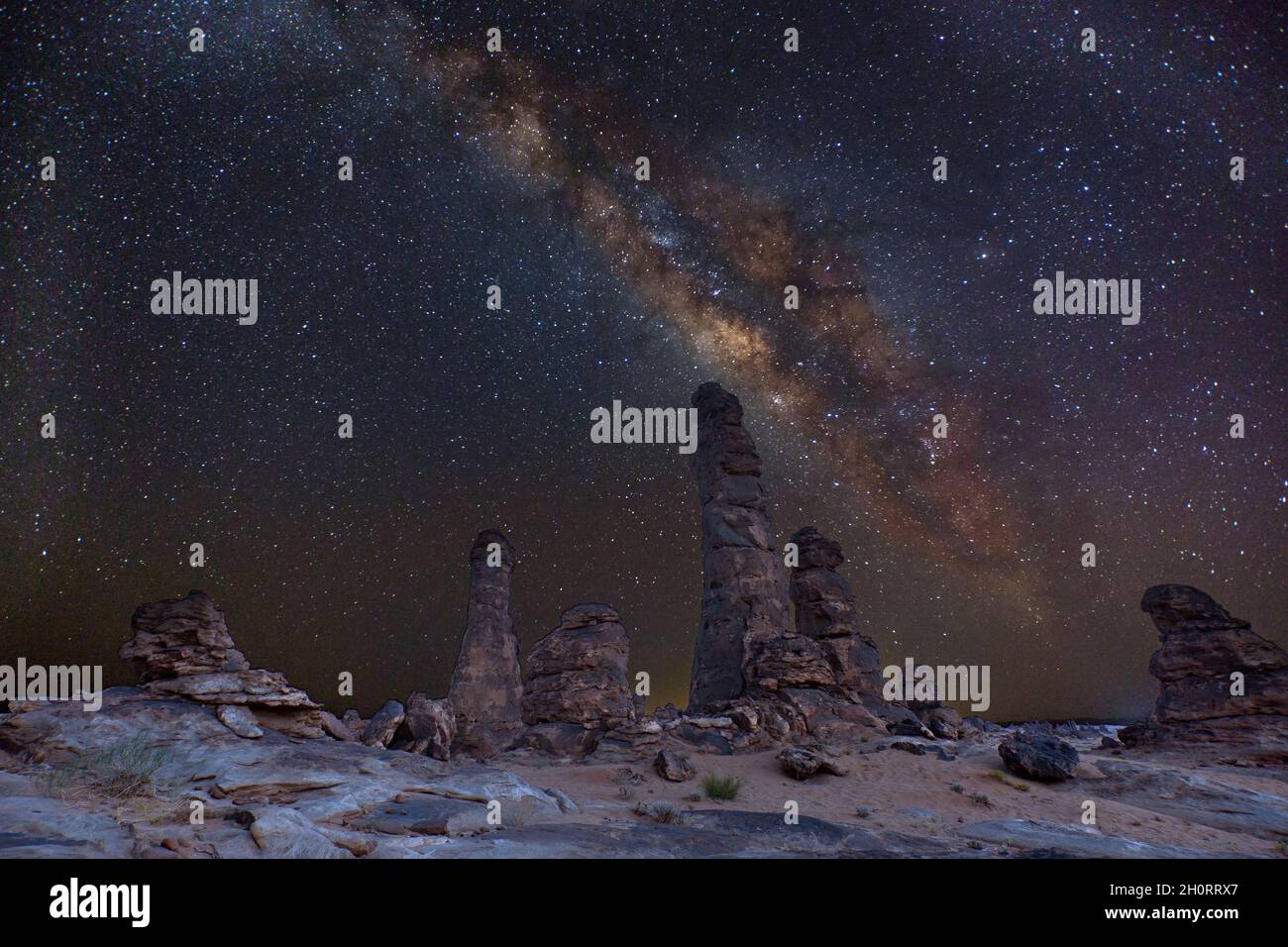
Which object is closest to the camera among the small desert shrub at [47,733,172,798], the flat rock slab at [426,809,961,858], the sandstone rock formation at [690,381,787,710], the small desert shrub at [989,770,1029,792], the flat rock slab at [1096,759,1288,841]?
the flat rock slab at [426,809,961,858]

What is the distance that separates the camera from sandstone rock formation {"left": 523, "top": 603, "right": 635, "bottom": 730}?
2128cm

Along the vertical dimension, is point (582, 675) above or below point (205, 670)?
below

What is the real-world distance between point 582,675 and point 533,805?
11.6 m

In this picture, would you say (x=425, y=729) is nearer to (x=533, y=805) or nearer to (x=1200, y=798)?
(x=533, y=805)

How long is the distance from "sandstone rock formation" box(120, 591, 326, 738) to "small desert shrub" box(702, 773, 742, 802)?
961cm

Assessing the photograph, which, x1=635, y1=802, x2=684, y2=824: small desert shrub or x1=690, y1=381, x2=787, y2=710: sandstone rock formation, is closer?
x1=635, y1=802, x2=684, y2=824: small desert shrub

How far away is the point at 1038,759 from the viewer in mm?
17203

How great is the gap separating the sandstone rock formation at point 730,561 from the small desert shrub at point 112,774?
19599 mm

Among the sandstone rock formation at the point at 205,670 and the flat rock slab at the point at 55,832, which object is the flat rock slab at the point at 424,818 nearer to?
the flat rock slab at the point at 55,832

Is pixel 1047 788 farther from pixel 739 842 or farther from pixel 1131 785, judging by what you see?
pixel 739 842

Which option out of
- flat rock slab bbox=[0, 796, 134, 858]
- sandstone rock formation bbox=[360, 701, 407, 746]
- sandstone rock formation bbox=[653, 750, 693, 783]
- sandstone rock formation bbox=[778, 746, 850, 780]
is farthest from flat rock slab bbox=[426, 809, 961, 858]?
sandstone rock formation bbox=[360, 701, 407, 746]

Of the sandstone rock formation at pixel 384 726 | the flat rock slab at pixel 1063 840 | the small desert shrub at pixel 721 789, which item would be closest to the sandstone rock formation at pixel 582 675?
the sandstone rock formation at pixel 384 726

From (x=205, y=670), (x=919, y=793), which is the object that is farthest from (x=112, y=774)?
(x=919, y=793)

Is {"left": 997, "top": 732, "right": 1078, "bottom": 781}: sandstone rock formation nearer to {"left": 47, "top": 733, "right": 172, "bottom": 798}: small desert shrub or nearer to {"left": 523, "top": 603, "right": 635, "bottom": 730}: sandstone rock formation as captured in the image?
{"left": 523, "top": 603, "right": 635, "bottom": 730}: sandstone rock formation
